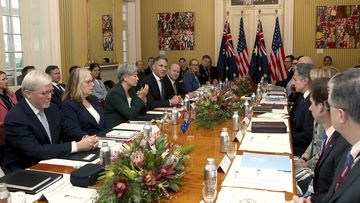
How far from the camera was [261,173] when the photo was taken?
2.07 metres

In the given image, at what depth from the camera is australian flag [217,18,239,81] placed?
31.1ft

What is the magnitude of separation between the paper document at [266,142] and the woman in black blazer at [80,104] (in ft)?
4.43

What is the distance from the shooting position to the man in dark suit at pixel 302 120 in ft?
11.3

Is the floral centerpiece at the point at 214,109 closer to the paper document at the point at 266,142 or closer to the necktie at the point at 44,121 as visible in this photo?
the paper document at the point at 266,142

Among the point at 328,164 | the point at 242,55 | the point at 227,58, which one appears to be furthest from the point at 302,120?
the point at 242,55

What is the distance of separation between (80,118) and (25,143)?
750 mm

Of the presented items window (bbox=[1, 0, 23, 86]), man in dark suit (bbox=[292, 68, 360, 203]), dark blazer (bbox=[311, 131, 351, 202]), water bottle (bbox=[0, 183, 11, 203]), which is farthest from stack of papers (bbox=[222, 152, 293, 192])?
window (bbox=[1, 0, 23, 86])

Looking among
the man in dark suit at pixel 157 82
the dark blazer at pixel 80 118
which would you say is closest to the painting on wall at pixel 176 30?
the man in dark suit at pixel 157 82

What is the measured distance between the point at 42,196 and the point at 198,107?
201cm

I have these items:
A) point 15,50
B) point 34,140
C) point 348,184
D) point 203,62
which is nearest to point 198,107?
point 34,140

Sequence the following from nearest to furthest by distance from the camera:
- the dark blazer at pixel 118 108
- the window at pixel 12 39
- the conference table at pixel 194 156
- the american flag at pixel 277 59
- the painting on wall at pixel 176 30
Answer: the conference table at pixel 194 156, the dark blazer at pixel 118 108, the window at pixel 12 39, the american flag at pixel 277 59, the painting on wall at pixel 176 30

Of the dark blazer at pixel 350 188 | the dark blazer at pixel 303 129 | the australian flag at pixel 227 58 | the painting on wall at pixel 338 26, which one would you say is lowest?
the dark blazer at pixel 303 129

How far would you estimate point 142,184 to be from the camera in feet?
5.35

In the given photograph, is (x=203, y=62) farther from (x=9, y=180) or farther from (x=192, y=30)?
(x=9, y=180)
